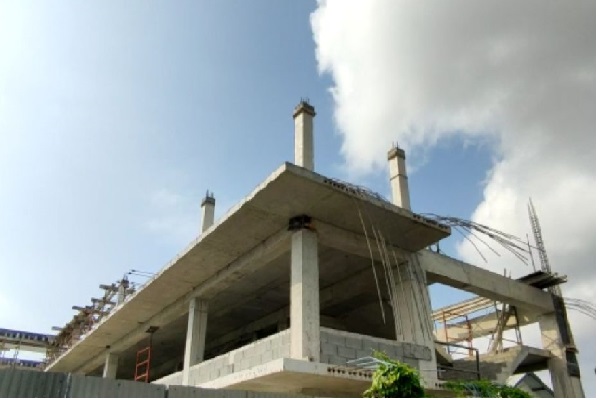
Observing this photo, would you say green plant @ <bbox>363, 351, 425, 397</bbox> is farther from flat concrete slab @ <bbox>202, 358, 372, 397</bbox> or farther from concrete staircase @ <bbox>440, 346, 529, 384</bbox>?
concrete staircase @ <bbox>440, 346, 529, 384</bbox>

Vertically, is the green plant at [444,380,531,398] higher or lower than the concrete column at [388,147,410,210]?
lower

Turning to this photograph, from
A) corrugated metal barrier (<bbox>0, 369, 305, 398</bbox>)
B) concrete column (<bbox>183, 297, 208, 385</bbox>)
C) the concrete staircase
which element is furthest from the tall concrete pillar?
corrugated metal barrier (<bbox>0, 369, 305, 398</bbox>)

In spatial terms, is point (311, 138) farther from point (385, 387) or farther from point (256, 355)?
point (385, 387)

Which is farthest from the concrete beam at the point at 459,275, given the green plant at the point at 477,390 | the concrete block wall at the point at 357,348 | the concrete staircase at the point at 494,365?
the green plant at the point at 477,390

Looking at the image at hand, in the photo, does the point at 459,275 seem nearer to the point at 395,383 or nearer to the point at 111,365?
the point at 395,383

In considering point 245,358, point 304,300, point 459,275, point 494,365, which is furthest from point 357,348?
point 494,365

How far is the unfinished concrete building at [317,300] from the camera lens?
11.9m

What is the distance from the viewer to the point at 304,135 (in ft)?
43.8

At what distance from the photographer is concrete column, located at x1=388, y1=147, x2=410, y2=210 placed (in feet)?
51.8

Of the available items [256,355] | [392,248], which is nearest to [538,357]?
[392,248]

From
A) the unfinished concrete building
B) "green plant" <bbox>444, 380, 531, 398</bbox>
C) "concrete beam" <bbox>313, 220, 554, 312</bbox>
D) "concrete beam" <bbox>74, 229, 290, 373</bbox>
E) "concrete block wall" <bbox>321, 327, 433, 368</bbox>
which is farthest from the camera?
"concrete beam" <bbox>74, 229, 290, 373</bbox>

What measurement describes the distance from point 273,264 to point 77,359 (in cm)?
1578

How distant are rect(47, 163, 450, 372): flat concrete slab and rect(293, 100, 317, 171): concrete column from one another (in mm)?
1113

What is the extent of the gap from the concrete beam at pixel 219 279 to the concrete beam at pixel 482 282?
4.49 metres
